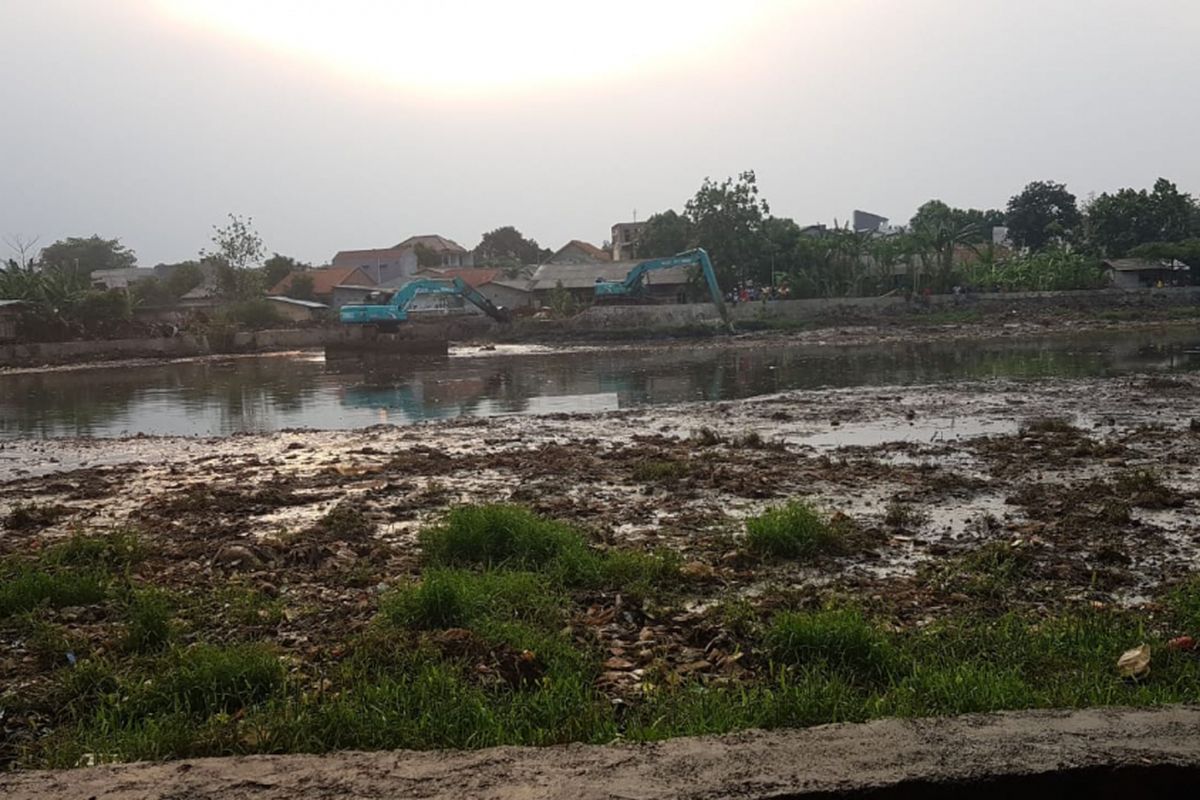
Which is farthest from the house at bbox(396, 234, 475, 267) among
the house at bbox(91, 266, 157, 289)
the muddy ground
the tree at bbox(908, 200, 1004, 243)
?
the muddy ground

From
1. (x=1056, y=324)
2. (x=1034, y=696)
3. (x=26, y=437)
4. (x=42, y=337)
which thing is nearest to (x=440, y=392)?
(x=26, y=437)

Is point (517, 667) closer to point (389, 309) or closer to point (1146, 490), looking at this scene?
point (1146, 490)

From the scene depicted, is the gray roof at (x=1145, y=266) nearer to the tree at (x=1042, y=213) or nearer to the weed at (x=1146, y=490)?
the tree at (x=1042, y=213)


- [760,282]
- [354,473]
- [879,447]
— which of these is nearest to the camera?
[354,473]

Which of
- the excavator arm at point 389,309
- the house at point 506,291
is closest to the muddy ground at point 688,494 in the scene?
the excavator arm at point 389,309

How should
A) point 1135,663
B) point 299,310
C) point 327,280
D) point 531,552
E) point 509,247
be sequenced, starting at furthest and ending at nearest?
1. point 509,247
2. point 327,280
3. point 299,310
4. point 531,552
5. point 1135,663

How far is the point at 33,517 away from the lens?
9305mm

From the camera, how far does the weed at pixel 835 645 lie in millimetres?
4668

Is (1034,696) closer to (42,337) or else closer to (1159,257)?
(42,337)

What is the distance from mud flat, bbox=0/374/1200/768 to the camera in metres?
4.21

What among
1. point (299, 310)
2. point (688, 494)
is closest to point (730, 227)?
point (299, 310)

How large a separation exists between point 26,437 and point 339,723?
57.6 ft

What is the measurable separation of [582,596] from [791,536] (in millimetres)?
1899

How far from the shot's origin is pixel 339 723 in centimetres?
408
